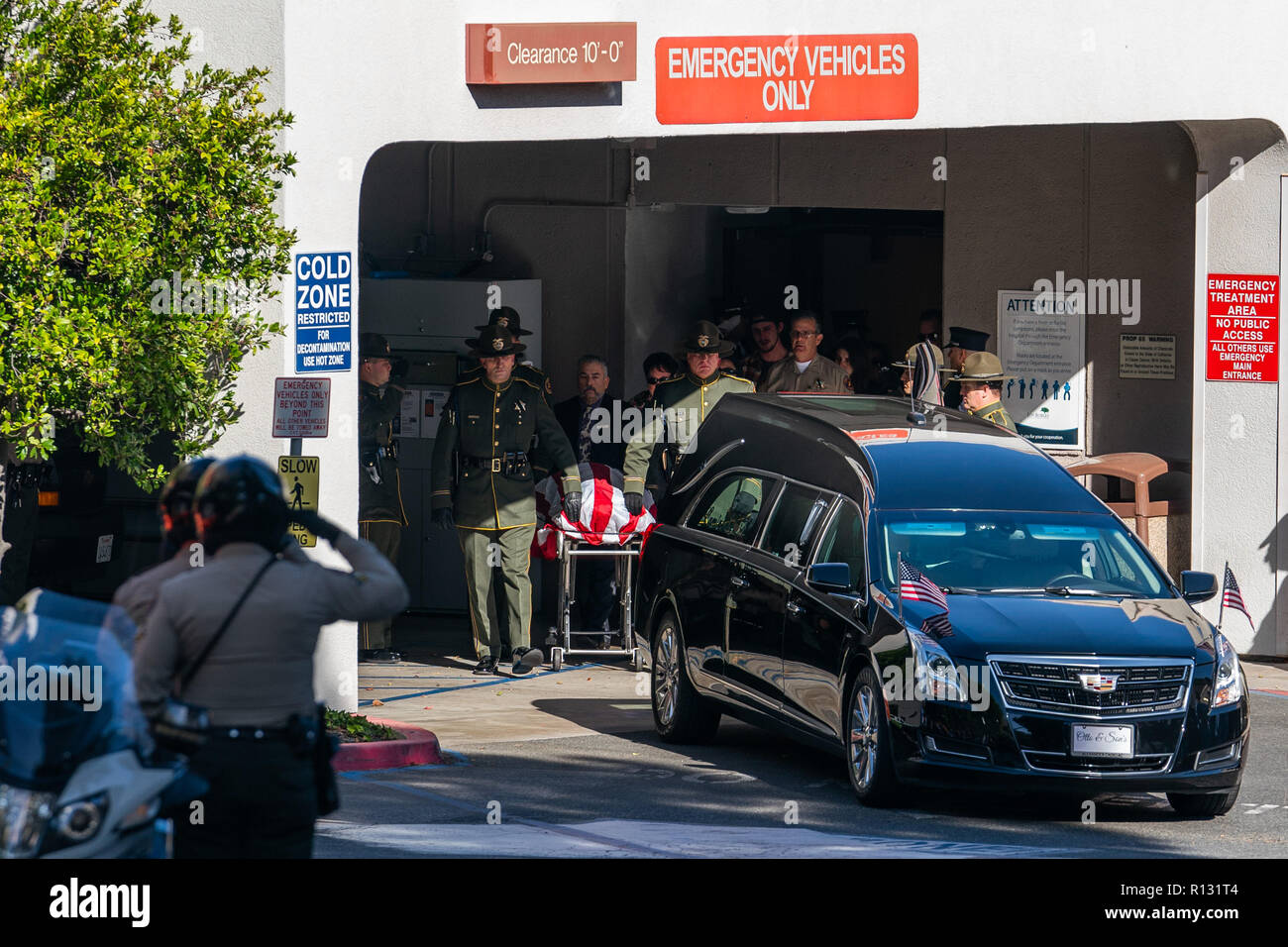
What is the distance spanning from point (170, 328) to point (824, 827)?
14.1 ft

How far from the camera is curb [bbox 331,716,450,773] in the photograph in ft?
34.7

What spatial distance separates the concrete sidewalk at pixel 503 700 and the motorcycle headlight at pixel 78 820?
6482 millimetres

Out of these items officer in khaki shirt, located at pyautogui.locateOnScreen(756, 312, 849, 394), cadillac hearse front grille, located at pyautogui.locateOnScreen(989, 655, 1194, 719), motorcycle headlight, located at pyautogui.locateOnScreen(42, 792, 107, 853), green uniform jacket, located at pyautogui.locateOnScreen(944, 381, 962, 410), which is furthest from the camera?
officer in khaki shirt, located at pyautogui.locateOnScreen(756, 312, 849, 394)

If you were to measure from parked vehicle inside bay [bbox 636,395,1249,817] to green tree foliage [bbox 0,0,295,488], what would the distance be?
9.31ft

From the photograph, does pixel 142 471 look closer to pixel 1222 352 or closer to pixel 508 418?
pixel 508 418

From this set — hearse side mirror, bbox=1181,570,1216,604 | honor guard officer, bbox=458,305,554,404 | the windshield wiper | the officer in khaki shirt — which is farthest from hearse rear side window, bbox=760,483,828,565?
the officer in khaki shirt

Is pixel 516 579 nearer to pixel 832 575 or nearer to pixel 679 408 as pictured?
pixel 679 408

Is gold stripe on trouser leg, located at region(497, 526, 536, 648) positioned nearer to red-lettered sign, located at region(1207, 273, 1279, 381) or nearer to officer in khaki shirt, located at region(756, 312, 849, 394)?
officer in khaki shirt, located at region(756, 312, 849, 394)

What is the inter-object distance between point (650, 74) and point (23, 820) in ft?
27.2

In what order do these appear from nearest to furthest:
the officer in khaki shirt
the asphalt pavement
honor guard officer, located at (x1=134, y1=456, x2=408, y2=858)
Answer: honor guard officer, located at (x1=134, y1=456, x2=408, y2=858)
the asphalt pavement
the officer in khaki shirt

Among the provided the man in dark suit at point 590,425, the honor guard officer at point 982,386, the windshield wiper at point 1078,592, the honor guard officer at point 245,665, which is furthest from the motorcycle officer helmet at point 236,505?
the man in dark suit at point 590,425

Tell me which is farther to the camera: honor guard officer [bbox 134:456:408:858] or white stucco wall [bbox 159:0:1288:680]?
white stucco wall [bbox 159:0:1288:680]

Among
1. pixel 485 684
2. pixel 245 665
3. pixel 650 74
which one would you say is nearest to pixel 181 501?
pixel 245 665
